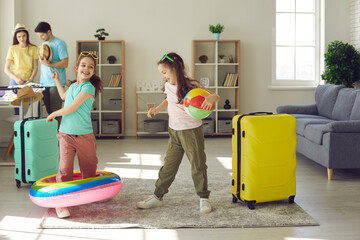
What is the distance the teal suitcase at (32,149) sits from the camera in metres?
4.05

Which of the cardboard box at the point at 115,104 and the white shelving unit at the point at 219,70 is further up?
the white shelving unit at the point at 219,70

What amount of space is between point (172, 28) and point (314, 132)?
3723 mm

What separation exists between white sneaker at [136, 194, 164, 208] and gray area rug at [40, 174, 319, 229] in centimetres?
4

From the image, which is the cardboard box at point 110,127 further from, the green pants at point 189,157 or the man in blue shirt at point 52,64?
the green pants at point 189,157

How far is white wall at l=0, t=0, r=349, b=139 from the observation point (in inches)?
305

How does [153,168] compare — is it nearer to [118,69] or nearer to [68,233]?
[68,233]

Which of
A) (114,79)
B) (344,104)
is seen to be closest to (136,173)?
(344,104)

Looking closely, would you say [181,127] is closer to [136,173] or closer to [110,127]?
[136,173]

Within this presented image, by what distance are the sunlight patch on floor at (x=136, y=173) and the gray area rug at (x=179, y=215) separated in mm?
780

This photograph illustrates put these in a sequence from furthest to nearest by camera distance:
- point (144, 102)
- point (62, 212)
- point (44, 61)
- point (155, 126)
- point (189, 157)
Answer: point (144, 102)
point (155, 126)
point (44, 61)
point (189, 157)
point (62, 212)

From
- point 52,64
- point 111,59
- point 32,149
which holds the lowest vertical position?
point 32,149

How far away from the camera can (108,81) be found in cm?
789

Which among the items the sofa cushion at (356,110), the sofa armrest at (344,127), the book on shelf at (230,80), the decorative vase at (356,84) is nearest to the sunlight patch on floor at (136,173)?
the sofa armrest at (344,127)

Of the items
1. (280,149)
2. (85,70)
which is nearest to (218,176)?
(280,149)
